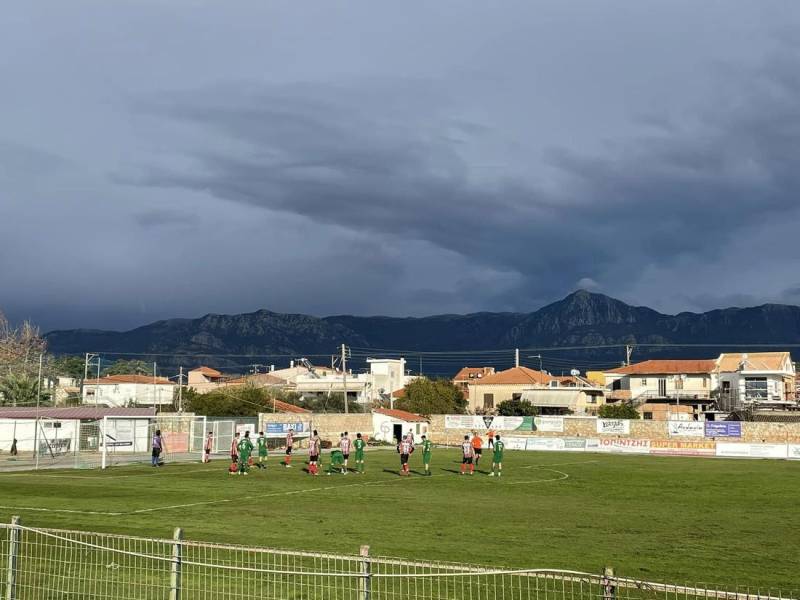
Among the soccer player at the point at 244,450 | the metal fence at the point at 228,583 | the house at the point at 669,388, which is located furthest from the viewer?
the house at the point at 669,388

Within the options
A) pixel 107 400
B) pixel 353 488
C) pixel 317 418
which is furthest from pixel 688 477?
pixel 107 400

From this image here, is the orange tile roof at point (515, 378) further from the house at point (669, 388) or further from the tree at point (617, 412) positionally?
the tree at point (617, 412)

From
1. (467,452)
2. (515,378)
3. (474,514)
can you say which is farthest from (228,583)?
(515,378)

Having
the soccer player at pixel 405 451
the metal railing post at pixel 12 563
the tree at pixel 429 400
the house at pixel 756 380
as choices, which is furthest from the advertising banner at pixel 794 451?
the metal railing post at pixel 12 563

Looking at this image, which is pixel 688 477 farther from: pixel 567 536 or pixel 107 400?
pixel 107 400

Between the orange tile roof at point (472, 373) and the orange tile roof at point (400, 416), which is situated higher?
the orange tile roof at point (472, 373)

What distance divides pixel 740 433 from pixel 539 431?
17.2 meters

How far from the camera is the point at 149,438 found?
5775 cm

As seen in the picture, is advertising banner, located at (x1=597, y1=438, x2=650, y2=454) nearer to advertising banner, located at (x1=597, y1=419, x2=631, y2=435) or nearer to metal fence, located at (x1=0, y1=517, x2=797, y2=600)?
advertising banner, located at (x1=597, y1=419, x2=631, y2=435)

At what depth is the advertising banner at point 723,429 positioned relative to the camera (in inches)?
2803

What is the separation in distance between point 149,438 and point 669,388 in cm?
8035

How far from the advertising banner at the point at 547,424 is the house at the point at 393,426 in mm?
10264

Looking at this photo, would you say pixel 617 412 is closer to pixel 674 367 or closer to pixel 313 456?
pixel 674 367

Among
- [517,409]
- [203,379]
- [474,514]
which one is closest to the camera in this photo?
[474,514]
